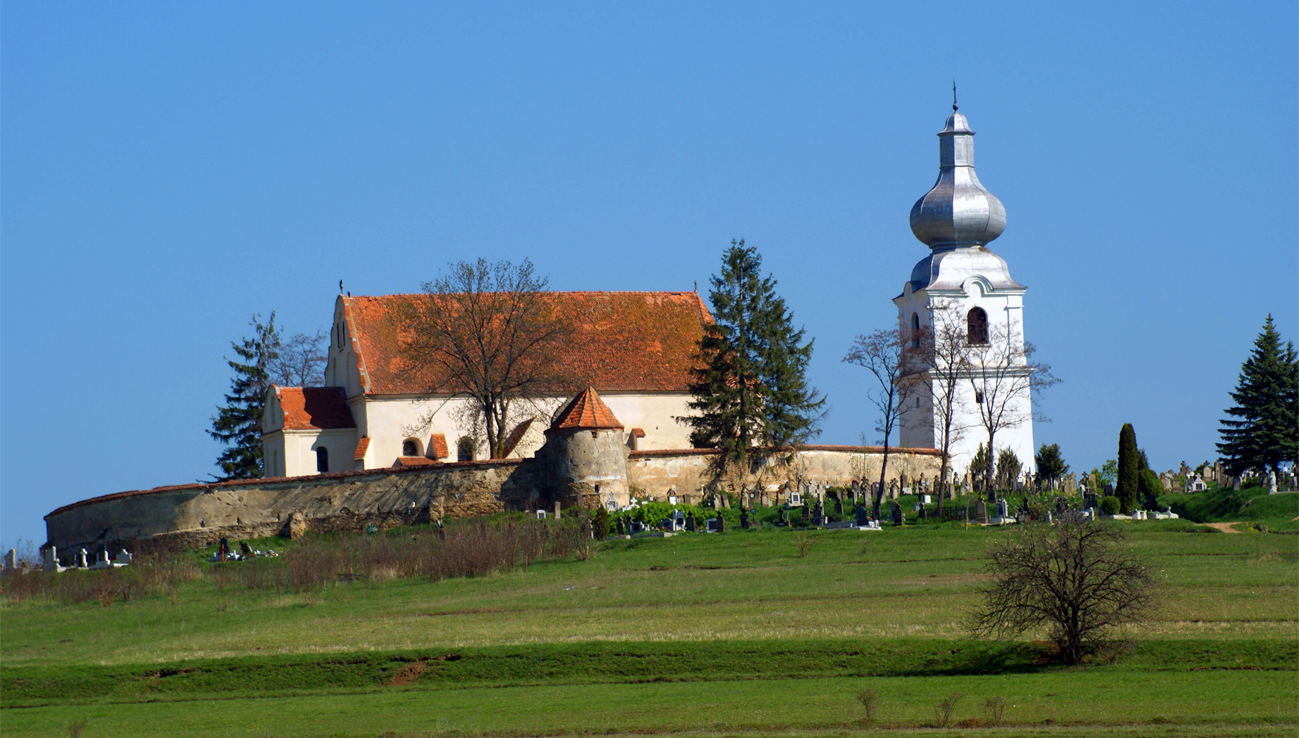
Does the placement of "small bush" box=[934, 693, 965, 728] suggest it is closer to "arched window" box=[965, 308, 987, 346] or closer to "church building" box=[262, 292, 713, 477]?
"church building" box=[262, 292, 713, 477]

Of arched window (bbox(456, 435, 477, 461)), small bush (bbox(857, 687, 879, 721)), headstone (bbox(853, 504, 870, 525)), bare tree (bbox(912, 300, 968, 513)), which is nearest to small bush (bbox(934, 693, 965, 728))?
small bush (bbox(857, 687, 879, 721))

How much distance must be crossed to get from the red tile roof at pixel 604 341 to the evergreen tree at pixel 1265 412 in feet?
56.0

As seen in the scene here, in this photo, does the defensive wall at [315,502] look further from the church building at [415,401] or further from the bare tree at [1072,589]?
the bare tree at [1072,589]

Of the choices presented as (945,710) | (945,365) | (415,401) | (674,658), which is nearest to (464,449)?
(415,401)

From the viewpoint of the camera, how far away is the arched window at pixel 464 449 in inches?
2235

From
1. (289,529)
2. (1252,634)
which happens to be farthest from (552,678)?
(289,529)

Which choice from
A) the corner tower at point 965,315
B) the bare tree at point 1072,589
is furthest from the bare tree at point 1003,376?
the bare tree at point 1072,589

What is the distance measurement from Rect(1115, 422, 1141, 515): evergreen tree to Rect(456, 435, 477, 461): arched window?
21.7 metres

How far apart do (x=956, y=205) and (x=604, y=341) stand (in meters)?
16.1

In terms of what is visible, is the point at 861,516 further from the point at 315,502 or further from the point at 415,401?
the point at 415,401

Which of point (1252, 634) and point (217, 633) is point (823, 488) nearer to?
point (217, 633)

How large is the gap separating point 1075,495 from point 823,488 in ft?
26.3

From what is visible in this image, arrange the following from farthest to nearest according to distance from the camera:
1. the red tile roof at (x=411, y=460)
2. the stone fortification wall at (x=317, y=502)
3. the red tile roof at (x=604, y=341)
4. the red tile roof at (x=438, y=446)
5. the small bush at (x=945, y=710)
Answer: the red tile roof at (x=604, y=341) → the red tile roof at (x=438, y=446) → the red tile roof at (x=411, y=460) → the stone fortification wall at (x=317, y=502) → the small bush at (x=945, y=710)

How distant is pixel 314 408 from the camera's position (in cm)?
5722
